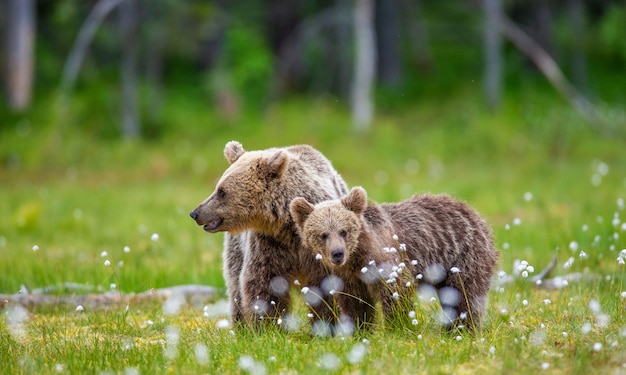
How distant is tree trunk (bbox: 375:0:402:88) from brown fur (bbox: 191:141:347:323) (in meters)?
23.4

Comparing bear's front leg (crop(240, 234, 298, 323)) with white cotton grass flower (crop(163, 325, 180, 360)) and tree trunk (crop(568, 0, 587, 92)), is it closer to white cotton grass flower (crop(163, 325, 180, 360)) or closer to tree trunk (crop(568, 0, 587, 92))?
white cotton grass flower (crop(163, 325, 180, 360))

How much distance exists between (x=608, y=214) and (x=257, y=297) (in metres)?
7.20

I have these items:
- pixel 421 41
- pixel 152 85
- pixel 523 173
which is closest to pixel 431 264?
pixel 523 173

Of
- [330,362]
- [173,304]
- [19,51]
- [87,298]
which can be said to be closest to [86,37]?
[19,51]

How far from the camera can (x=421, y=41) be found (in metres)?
33.7

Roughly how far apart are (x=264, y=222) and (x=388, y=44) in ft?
81.4

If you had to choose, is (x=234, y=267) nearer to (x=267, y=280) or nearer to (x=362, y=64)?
(x=267, y=280)

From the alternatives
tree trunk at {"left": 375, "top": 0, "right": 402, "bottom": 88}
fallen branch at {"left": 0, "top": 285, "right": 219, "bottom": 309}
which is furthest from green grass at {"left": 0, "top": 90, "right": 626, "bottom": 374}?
tree trunk at {"left": 375, "top": 0, "right": 402, "bottom": 88}

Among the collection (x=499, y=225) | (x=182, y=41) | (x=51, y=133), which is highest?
(x=182, y=41)

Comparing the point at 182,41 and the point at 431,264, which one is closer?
the point at 431,264

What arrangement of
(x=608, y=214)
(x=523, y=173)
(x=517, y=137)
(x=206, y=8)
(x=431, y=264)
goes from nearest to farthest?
(x=431, y=264)
(x=608, y=214)
(x=523, y=173)
(x=517, y=137)
(x=206, y=8)

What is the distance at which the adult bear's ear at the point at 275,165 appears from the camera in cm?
655

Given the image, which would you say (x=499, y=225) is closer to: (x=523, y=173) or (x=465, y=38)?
(x=523, y=173)

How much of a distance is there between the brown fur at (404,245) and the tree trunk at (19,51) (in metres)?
21.0
